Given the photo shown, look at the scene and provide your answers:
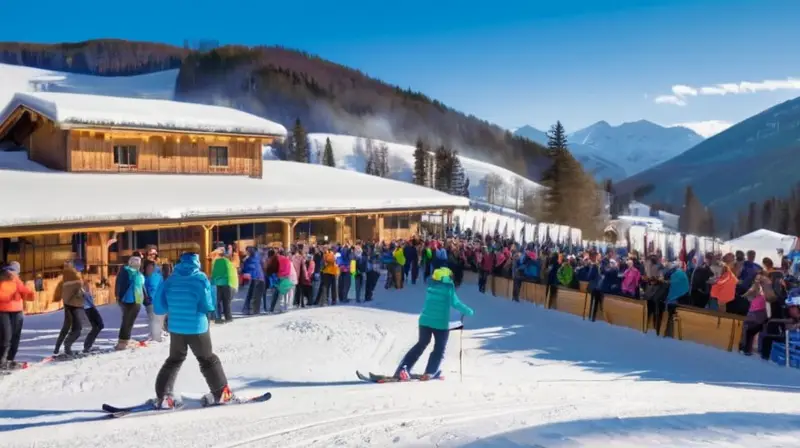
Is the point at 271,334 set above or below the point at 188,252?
below

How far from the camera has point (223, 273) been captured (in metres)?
12.3

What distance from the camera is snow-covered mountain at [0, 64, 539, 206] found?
12606 centimetres

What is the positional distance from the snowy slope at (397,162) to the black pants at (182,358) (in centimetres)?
11015

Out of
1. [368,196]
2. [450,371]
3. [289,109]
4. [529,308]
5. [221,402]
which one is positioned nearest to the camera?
[221,402]

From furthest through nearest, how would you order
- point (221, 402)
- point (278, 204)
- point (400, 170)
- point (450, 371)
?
1. point (400, 170)
2. point (278, 204)
3. point (450, 371)
4. point (221, 402)

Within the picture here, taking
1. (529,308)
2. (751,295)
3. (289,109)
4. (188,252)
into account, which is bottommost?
(529,308)

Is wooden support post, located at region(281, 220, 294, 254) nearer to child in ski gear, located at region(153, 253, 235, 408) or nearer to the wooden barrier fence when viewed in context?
the wooden barrier fence

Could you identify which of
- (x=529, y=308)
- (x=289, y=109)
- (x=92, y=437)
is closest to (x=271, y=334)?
(x=92, y=437)

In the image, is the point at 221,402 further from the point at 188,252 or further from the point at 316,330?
the point at 316,330

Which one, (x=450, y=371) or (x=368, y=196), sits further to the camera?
(x=368, y=196)

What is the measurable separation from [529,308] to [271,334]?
23.6ft

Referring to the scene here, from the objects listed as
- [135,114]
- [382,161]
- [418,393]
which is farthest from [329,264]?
[382,161]

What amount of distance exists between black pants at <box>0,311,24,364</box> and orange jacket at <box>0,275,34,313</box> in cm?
10

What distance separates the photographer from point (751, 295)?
10555 millimetres
